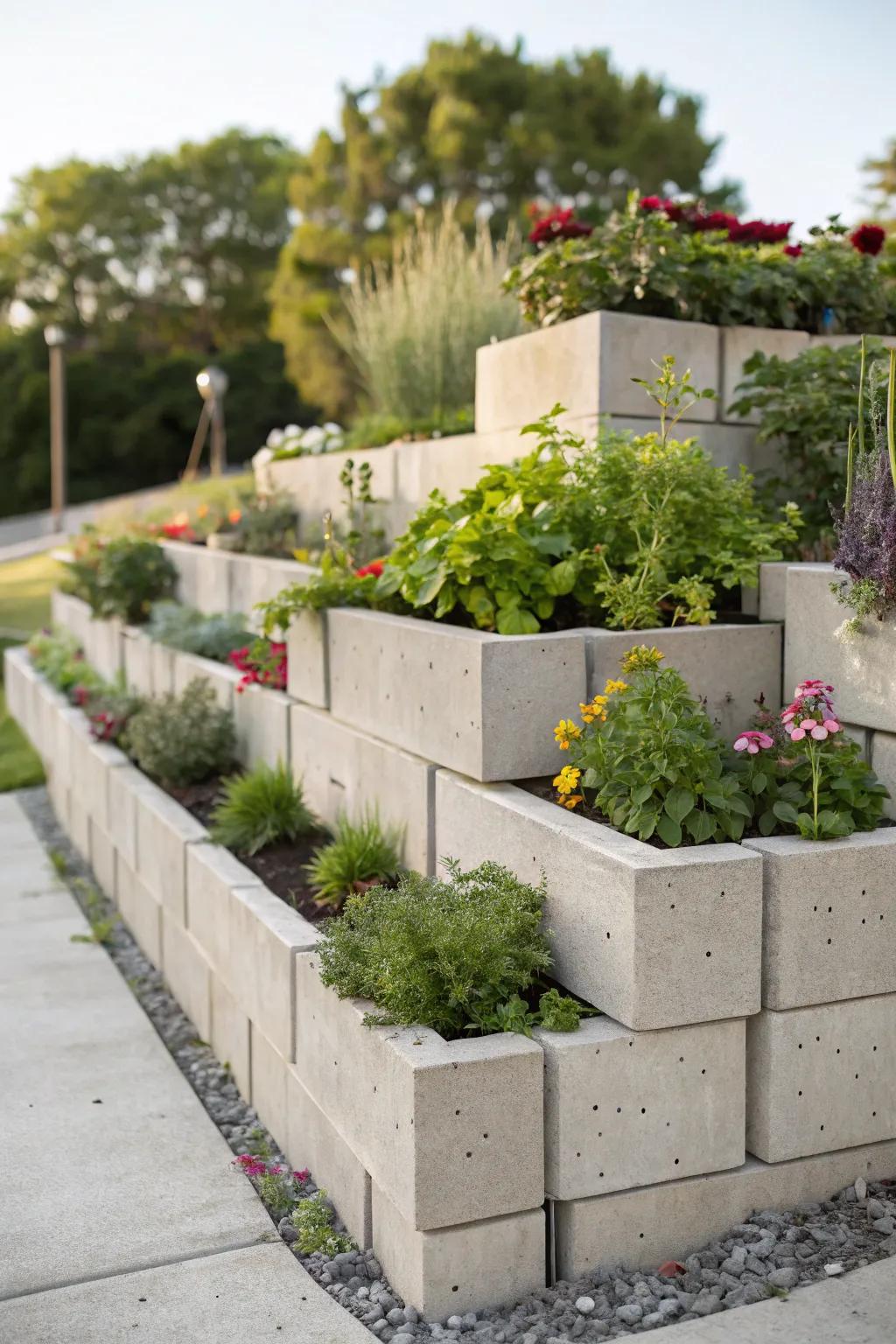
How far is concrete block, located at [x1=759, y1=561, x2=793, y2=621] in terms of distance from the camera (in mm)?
3459

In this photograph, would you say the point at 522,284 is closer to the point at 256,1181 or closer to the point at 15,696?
the point at 256,1181

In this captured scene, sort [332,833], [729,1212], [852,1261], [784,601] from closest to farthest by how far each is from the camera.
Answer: [852,1261] → [729,1212] → [784,601] → [332,833]

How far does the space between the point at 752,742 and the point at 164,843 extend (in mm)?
2554

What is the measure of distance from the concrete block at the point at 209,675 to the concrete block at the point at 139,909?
85 cm

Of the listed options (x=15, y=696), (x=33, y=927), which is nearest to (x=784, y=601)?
(x=33, y=927)

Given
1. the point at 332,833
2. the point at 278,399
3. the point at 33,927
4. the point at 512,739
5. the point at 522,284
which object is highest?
the point at 278,399

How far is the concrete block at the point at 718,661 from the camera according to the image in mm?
3264

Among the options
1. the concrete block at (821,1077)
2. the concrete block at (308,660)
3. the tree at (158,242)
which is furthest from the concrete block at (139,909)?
the tree at (158,242)

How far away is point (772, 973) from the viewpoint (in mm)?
2537

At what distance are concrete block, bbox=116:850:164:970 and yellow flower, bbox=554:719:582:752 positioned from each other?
2.30m

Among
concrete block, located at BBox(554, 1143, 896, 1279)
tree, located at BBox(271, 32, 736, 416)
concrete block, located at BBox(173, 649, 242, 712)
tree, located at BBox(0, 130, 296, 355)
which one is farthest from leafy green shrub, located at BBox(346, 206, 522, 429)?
tree, located at BBox(0, 130, 296, 355)

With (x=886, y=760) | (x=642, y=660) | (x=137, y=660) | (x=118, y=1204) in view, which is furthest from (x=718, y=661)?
(x=137, y=660)

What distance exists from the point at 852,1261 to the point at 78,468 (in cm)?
2843

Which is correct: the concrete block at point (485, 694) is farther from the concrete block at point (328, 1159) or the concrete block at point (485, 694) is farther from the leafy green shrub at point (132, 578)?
the leafy green shrub at point (132, 578)
